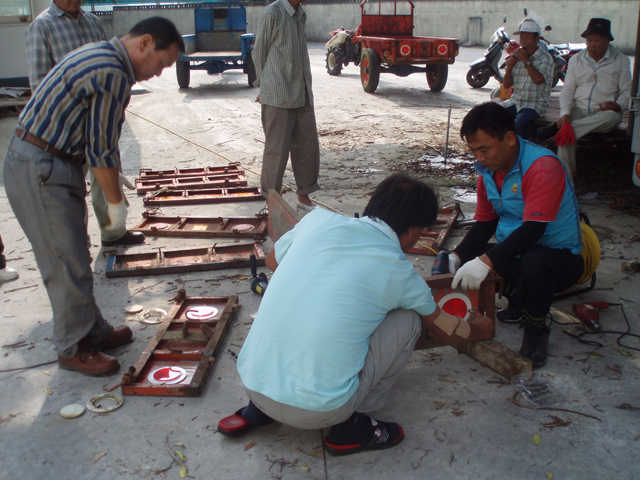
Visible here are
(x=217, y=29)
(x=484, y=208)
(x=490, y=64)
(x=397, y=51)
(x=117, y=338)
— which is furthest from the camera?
(x=217, y=29)

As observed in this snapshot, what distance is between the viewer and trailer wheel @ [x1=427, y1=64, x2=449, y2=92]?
1159 cm

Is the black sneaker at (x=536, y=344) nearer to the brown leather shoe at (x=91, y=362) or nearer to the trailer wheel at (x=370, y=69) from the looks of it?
the brown leather shoe at (x=91, y=362)

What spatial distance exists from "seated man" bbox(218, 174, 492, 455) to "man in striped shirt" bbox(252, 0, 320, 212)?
7.88 feet

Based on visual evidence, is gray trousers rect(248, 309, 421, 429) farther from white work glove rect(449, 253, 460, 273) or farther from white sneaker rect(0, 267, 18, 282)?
white sneaker rect(0, 267, 18, 282)

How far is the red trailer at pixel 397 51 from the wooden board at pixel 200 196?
695cm

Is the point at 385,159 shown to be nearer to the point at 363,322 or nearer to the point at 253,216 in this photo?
the point at 253,216

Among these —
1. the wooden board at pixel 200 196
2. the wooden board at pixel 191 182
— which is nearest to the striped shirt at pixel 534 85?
the wooden board at pixel 200 196

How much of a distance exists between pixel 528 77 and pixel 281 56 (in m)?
2.75

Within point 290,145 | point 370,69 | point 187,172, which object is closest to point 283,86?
point 290,145

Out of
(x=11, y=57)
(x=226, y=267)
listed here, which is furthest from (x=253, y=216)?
(x=11, y=57)

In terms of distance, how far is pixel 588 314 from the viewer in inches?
120

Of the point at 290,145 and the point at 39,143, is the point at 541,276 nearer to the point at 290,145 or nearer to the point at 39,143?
the point at 39,143

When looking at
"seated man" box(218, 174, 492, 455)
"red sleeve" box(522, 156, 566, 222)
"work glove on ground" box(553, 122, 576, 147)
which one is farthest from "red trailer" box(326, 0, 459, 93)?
"seated man" box(218, 174, 492, 455)

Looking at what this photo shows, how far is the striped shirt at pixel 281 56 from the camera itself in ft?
14.8
